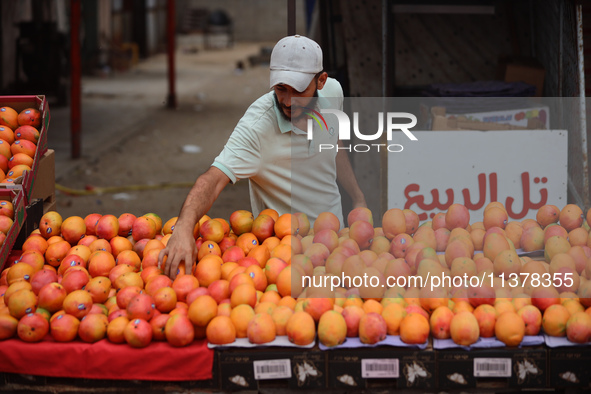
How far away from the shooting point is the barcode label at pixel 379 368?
220 cm

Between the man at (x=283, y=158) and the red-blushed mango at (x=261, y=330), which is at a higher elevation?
the man at (x=283, y=158)

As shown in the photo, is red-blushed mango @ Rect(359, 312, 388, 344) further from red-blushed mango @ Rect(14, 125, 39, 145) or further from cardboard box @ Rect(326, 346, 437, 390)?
red-blushed mango @ Rect(14, 125, 39, 145)

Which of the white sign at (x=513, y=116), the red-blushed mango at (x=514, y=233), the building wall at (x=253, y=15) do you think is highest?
the building wall at (x=253, y=15)

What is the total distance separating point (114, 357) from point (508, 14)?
5.28 m

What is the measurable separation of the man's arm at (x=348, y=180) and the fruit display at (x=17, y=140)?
1.60m

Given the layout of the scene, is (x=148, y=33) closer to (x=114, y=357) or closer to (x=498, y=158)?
(x=498, y=158)

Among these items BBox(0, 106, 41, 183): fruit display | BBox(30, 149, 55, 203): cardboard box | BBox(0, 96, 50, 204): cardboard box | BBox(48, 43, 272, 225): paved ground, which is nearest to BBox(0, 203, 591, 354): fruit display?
BBox(0, 96, 50, 204): cardboard box

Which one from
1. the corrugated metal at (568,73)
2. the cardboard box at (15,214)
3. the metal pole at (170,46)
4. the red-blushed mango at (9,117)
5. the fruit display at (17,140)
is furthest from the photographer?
the metal pole at (170,46)

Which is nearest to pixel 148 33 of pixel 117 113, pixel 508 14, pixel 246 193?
pixel 117 113

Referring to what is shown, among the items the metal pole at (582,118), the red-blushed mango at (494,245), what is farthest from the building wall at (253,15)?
the red-blushed mango at (494,245)

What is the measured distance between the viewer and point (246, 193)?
8016 mm

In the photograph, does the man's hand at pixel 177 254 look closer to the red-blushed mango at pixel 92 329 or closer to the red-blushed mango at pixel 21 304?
the red-blushed mango at pixel 92 329

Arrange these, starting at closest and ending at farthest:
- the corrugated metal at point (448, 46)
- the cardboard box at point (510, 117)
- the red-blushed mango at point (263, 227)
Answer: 1. the red-blushed mango at point (263, 227)
2. the cardboard box at point (510, 117)
3. the corrugated metal at point (448, 46)

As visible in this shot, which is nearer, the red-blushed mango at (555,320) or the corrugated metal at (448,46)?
the red-blushed mango at (555,320)
